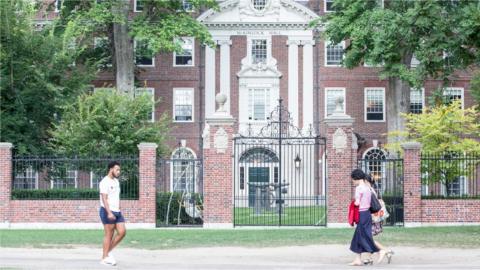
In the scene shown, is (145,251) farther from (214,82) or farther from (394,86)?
(214,82)

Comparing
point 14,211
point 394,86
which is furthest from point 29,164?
point 394,86

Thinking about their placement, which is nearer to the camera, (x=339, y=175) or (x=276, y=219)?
(x=339, y=175)

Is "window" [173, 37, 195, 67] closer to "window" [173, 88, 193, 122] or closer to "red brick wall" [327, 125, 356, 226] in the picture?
"window" [173, 88, 193, 122]

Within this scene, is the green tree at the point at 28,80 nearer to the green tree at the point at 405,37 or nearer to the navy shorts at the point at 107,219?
the green tree at the point at 405,37

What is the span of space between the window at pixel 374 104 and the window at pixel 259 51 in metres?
5.59

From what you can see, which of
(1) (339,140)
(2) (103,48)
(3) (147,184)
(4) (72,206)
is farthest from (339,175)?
(2) (103,48)

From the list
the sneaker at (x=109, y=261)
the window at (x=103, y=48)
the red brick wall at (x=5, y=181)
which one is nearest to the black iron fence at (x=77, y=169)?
the red brick wall at (x=5, y=181)

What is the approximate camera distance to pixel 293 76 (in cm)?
4747

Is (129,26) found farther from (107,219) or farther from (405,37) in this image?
(107,219)

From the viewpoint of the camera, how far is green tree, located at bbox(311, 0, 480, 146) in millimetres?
26312

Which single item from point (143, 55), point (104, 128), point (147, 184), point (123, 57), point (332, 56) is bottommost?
point (147, 184)

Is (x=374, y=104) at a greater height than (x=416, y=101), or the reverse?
(x=416, y=101)

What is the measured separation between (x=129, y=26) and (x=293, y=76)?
10.6 metres

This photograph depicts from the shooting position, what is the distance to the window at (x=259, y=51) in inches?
1873
